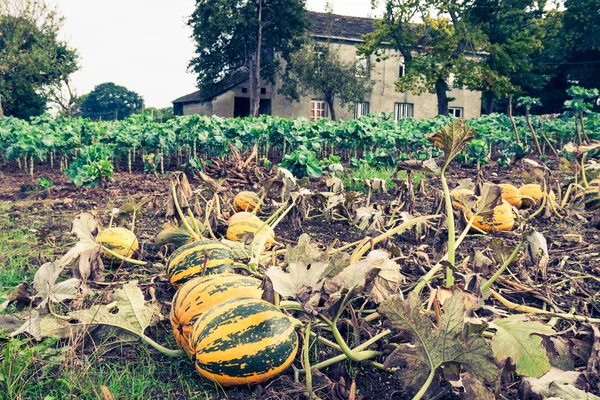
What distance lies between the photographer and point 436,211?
3.34m

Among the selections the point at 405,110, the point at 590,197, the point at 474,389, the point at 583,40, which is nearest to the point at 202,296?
the point at 474,389

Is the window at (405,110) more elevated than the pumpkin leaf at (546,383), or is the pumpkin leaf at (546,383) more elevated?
the window at (405,110)

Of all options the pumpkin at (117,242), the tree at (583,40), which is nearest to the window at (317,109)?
the tree at (583,40)

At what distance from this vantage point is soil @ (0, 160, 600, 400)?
1.80 m

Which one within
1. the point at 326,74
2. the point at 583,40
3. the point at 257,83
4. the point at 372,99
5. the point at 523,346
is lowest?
the point at 523,346

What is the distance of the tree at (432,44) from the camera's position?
27.5 meters

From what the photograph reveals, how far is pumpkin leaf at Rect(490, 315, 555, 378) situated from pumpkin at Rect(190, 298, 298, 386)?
700 mm

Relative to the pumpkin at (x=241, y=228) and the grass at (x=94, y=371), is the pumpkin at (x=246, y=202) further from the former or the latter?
the grass at (x=94, y=371)

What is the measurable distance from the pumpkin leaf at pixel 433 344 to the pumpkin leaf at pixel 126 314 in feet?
3.46

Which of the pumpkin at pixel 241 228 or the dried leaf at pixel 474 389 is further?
the pumpkin at pixel 241 228

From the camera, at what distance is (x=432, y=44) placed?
2806cm

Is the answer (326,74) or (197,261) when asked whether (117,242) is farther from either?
(326,74)

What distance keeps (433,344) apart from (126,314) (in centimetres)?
125

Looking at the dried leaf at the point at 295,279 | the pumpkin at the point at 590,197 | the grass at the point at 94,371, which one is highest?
the dried leaf at the point at 295,279
